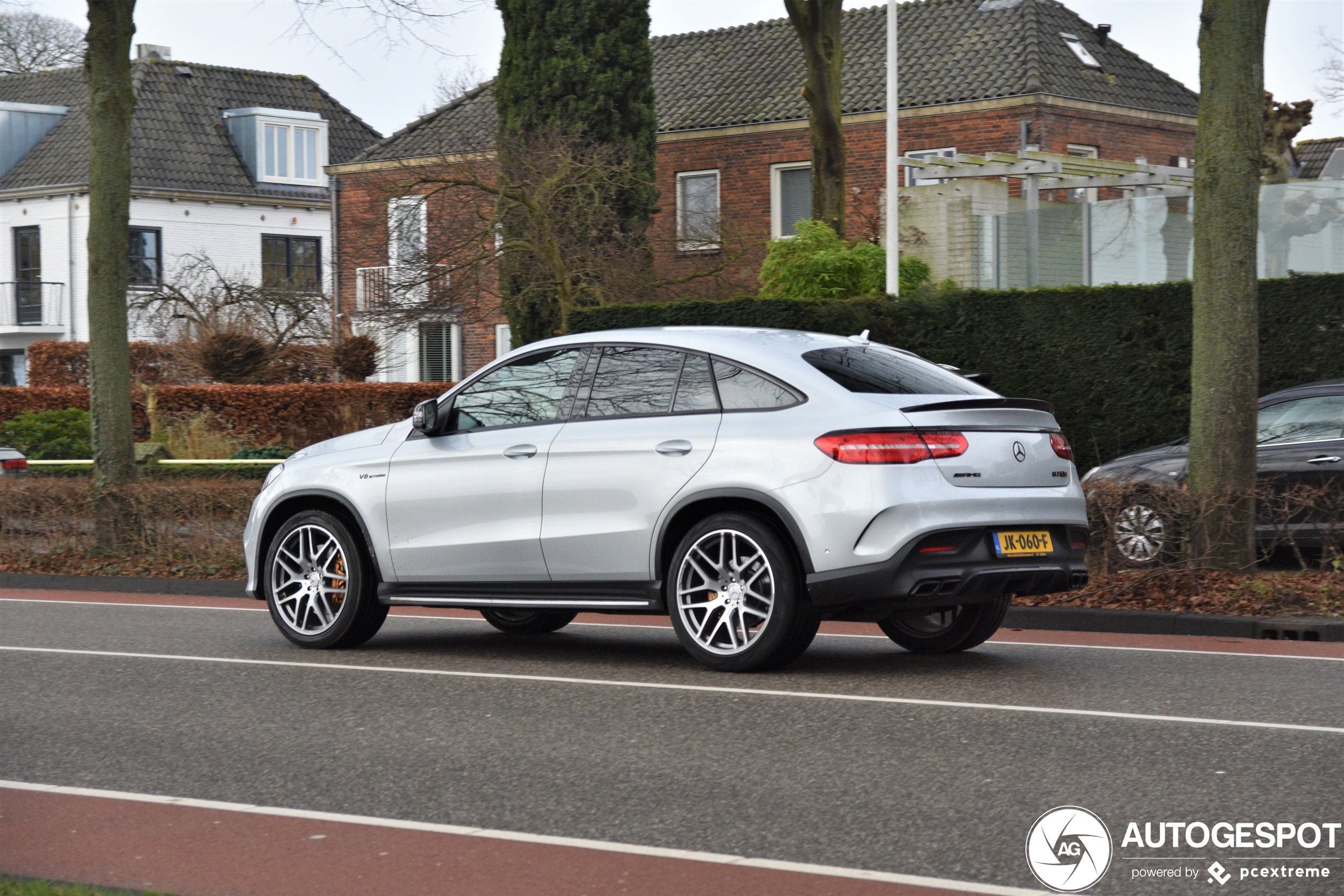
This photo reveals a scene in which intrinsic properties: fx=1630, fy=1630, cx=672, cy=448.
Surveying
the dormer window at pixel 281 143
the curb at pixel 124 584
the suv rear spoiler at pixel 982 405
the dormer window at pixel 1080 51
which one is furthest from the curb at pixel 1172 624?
the dormer window at pixel 281 143

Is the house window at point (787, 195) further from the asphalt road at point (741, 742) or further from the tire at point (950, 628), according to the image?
the tire at point (950, 628)

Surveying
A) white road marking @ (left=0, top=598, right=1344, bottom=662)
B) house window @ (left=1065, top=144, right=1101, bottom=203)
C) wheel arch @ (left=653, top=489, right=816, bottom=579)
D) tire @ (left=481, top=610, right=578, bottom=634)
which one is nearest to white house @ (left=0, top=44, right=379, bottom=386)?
house window @ (left=1065, top=144, right=1101, bottom=203)

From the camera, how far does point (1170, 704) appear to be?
743 centimetres

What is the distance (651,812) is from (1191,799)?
5.98ft

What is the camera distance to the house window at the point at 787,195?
3431 centimetres

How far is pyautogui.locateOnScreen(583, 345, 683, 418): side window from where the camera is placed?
8.69 m

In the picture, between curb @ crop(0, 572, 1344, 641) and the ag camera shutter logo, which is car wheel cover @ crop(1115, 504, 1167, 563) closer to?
curb @ crop(0, 572, 1344, 641)

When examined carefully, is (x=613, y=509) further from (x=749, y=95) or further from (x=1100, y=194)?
(x=749, y=95)

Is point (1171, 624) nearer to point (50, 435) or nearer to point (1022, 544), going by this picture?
point (1022, 544)

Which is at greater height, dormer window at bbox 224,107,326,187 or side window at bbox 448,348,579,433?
dormer window at bbox 224,107,326,187

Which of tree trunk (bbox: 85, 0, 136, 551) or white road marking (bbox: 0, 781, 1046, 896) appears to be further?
tree trunk (bbox: 85, 0, 136, 551)

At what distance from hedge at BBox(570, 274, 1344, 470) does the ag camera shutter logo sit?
11.0 metres

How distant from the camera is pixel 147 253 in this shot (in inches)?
1795

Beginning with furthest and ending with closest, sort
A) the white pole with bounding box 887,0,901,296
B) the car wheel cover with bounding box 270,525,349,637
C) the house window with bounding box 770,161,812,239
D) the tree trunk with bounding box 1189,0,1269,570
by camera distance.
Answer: the house window with bounding box 770,161,812,239, the white pole with bounding box 887,0,901,296, the tree trunk with bounding box 1189,0,1269,570, the car wheel cover with bounding box 270,525,349,637
